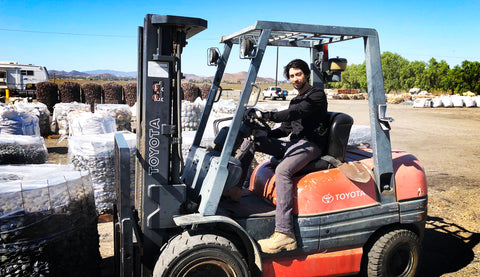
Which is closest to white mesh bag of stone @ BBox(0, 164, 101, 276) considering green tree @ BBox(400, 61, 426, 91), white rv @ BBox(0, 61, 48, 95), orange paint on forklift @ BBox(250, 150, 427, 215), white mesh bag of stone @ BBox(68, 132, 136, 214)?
orange paint on forklift @ BBox(250, 150, 427, 215)

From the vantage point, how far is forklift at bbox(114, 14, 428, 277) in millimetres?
3367

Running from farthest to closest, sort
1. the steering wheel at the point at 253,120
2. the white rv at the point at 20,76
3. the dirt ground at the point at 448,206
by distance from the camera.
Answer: the white rv at the point at 20,76, the dirt ground at the point at 448,206, the steering wheel at the point at 253,120

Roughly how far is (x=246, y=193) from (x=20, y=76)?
33.9m

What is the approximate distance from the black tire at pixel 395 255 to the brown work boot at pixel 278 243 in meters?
0.97

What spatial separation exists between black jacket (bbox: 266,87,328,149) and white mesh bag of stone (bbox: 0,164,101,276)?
186 centimetres

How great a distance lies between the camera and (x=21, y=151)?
232 inches

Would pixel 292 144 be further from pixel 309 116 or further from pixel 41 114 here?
pixel 41 114

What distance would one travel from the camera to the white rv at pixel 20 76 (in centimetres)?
3231

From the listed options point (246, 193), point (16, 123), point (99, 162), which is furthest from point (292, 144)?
point (16, 123)

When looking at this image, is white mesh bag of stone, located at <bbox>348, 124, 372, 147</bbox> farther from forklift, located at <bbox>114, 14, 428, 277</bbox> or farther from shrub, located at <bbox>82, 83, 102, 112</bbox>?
shrub, located at <bbox>82, 83, 102, 112</bbox>

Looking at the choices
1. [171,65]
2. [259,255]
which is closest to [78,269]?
[259,255]

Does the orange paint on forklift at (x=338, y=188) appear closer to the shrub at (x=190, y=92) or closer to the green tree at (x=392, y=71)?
the shrub at (x=190, y=92)

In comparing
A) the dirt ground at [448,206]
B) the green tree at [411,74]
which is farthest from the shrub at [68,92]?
the green tree at [411,74]

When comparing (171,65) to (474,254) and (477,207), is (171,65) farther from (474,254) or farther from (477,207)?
(477,207)
